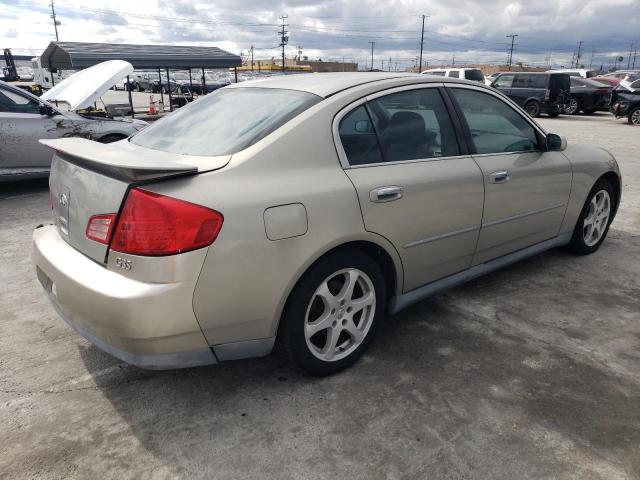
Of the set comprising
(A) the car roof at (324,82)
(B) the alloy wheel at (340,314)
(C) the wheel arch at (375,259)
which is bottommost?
(B) the alloy wheel at (340,314)

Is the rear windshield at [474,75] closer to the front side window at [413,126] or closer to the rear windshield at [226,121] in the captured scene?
the front side window at [413,126]

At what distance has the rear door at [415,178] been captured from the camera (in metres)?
2.64

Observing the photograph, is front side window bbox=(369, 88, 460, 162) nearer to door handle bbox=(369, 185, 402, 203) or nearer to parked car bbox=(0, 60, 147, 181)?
door handle bbox=(369, 185, 402, 203)

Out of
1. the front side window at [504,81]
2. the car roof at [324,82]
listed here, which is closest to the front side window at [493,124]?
the car roof at [324,82]

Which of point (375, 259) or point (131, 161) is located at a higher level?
point (131, 161)

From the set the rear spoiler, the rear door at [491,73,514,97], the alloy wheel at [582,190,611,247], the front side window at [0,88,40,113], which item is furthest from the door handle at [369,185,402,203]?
the rear door at [491,73,514,97]

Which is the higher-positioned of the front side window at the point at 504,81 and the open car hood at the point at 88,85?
the front side window at the point at 504,81

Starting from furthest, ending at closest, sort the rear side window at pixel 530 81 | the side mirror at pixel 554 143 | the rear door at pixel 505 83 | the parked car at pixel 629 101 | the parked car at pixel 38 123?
the rear door at pixel 505 83
the rear side window at pixel 530 81
the parked car at pixel 629 101
the parked car at pixel 38 123
the side mirror at pixel 554 143

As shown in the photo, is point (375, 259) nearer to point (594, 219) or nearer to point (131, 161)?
point (131, 161)

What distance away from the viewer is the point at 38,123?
6695 millimetres

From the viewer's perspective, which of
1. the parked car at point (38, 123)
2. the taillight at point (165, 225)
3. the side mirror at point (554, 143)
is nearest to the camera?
the taillight at point (165, 225)

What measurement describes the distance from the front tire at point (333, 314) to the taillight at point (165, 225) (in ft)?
1.85

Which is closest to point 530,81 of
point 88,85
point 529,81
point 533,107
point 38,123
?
point 529,81

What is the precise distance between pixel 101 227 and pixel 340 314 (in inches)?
49.5
